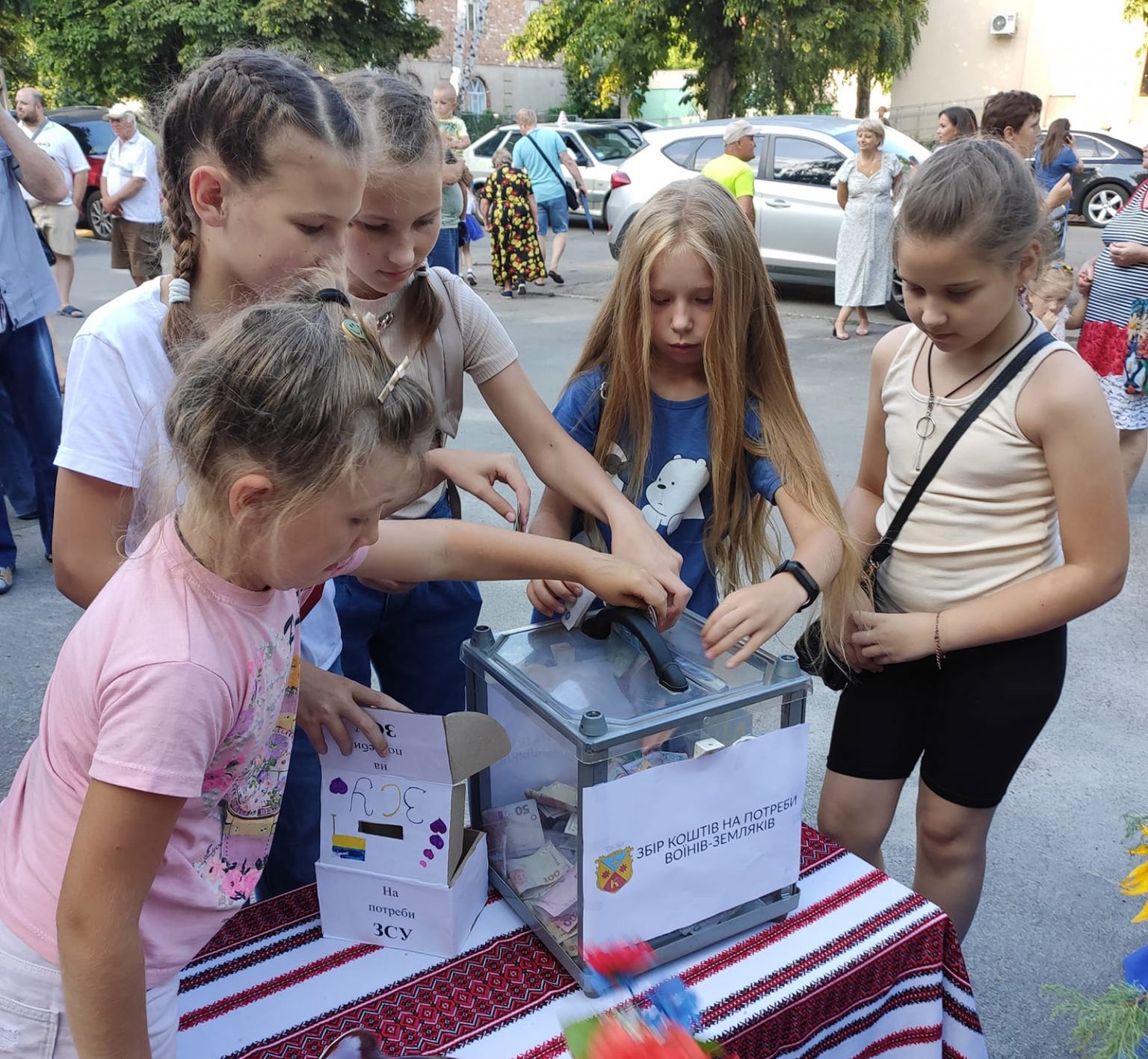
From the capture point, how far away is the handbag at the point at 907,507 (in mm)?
1478

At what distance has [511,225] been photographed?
895cm

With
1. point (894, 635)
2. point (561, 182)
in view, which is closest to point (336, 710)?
point (894, 635)

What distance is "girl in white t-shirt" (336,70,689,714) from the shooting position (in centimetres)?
140

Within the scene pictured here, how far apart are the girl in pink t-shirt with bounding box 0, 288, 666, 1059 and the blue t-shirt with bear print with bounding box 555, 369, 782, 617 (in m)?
0.70

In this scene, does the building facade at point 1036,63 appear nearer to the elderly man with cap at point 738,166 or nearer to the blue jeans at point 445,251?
the elderly man with cap at point 738,166

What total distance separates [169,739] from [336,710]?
294 mm

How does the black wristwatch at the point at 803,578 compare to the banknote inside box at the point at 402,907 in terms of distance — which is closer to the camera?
the banknote inside box at the point at 402,907

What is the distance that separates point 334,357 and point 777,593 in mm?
651

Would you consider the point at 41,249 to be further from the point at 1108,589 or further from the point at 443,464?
the point at 1108,589

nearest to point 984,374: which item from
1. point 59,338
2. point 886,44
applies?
point 59,338

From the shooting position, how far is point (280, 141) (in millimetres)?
1124

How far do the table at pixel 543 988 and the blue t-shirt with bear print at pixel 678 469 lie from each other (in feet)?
1.81

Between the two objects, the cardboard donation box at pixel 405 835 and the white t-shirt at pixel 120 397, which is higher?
the white t-shirt at pixel 120 397

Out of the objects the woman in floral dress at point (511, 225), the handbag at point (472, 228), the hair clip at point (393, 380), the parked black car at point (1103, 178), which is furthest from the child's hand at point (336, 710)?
the parked black car at point (1103, 178)
